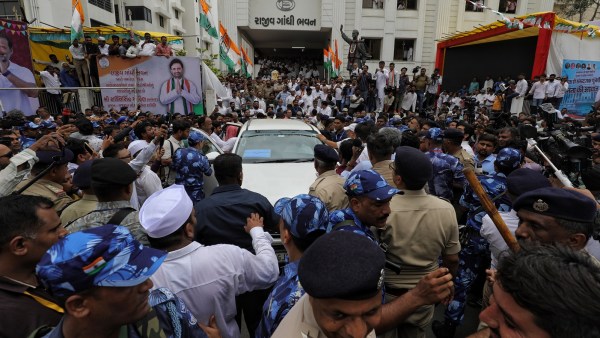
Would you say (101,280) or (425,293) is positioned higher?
(101,280)

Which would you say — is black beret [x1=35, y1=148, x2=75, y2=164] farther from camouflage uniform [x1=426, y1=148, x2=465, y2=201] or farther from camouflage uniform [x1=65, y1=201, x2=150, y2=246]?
camouflage uniform [x1=426, y1=148, x2=465, y2=201]

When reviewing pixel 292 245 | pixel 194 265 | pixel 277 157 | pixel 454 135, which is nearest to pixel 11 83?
pixel 277 157

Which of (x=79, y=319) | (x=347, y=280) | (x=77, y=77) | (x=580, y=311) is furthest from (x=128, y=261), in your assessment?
(x=77, y=77)

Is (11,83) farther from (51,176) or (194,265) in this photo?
(194,265)

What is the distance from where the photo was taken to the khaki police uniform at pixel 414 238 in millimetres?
2207

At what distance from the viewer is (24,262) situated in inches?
64.6

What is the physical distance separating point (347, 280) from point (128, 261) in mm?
736

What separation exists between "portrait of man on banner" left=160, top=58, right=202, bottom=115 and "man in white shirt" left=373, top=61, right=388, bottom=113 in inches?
303

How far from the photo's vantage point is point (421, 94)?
1498cm

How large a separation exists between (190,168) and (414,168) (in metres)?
2.84

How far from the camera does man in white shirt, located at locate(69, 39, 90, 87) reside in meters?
10.6

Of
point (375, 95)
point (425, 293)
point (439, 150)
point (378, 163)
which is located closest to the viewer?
point (425, 293)

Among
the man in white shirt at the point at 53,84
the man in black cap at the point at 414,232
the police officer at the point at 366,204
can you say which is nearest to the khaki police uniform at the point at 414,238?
the man in black cap at the point at 414,232

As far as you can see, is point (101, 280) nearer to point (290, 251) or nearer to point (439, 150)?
point (290, 251)
